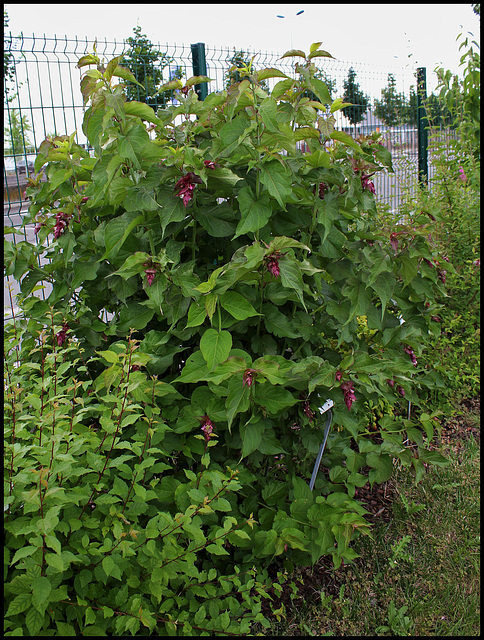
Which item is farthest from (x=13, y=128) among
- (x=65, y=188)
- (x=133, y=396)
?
(x=133, y=396)

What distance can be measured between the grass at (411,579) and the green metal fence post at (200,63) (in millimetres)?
4020

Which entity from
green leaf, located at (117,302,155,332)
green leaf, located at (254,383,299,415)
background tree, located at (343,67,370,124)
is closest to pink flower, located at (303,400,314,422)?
green leaf, located at (254,383,299,415)

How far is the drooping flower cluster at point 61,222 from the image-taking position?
2.19m

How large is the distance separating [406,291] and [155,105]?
148 inches

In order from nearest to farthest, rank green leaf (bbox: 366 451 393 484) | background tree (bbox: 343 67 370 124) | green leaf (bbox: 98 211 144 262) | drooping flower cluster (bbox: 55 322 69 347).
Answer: green leaf (bbox: 98 211 144 262)
drooping flower cluster (bbox: 55 322 69 347)
green leaf (bbox: 366 451 393 484)
background tree (bbox: 343 67 370 124)

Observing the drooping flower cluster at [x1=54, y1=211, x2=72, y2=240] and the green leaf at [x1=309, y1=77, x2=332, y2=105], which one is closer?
the green leaf at [x1=309, y1=77, x2=332, y2=105]

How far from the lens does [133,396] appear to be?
1.85 metres

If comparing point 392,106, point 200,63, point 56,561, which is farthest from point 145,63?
point 392,106

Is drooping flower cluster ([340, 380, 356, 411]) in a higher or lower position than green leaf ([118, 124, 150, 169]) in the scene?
lower

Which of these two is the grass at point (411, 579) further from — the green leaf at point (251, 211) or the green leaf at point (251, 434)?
the green leaf at point (251, 211)

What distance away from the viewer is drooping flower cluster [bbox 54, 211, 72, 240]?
2188 millimetres

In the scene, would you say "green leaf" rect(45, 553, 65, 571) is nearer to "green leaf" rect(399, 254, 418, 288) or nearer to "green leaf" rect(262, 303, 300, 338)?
"green leaf" rect(262, 303, 300, 338)

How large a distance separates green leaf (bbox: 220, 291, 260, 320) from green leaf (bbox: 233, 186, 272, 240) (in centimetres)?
22

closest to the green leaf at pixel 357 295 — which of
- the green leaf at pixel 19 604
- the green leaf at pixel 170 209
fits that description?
the green leaf at pixel 170 209
